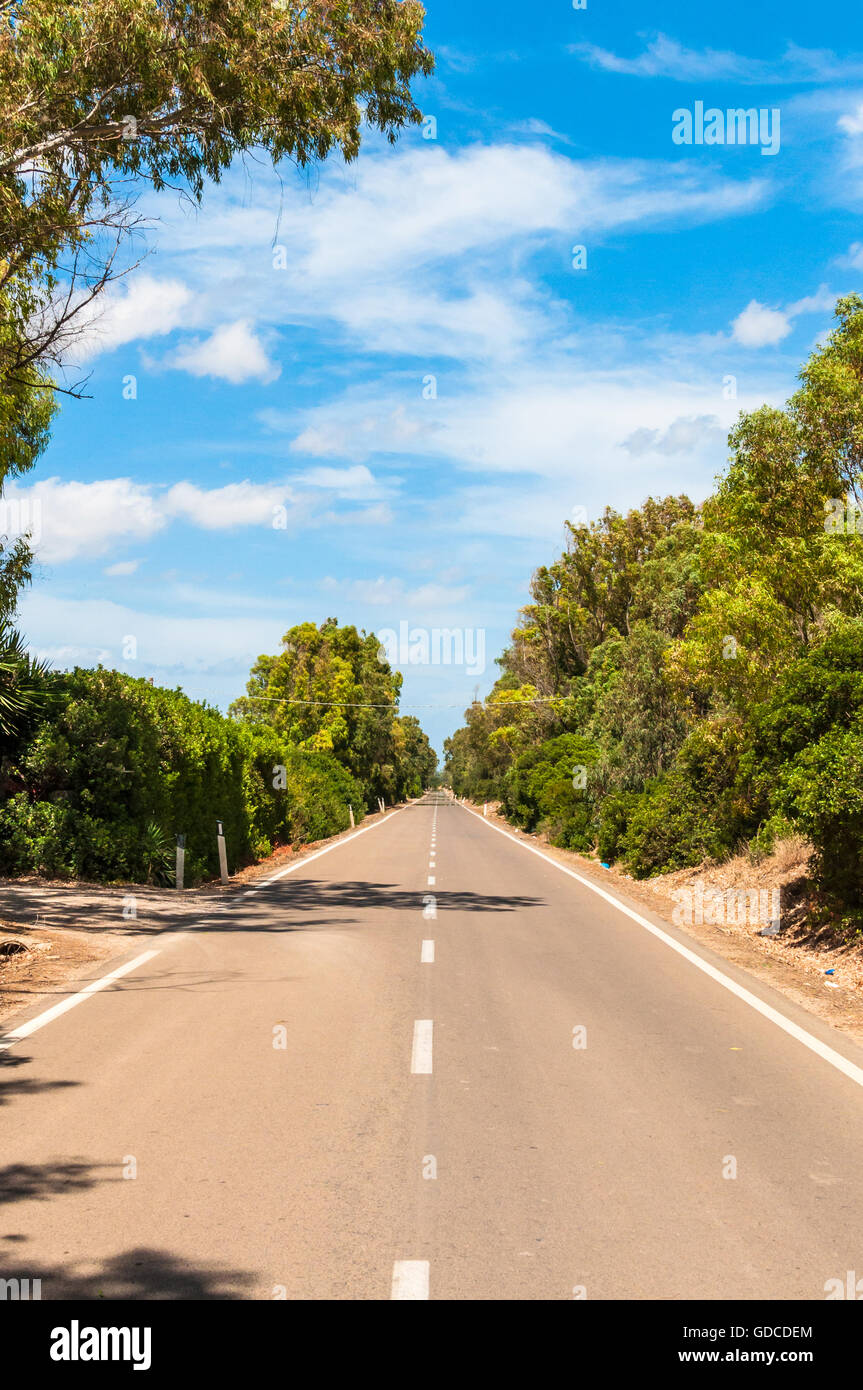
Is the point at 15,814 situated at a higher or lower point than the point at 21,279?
lower

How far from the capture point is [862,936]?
11617mm

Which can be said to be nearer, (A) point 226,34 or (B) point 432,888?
(A) point 226,34

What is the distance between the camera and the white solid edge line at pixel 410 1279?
13.0ft

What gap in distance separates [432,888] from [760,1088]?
1313cm

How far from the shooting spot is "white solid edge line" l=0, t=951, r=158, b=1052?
7946 mm

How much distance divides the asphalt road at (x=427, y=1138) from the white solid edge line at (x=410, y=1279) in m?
0.01

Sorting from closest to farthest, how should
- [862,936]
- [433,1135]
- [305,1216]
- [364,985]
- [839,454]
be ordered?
1. [305,1216]
2. [433,1135]
3. [364,985]
4. [862,936]
5. [839,454]

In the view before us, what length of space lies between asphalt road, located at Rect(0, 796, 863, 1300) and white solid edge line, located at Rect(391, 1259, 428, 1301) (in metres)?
0.01

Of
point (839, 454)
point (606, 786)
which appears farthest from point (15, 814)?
point (606, 786)

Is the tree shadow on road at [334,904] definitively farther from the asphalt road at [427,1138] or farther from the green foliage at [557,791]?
the green foliage at [557,791]

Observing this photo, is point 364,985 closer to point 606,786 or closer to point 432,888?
point 432,888
